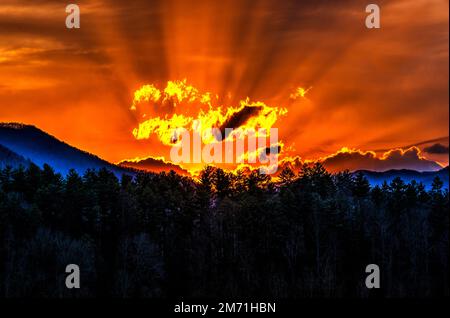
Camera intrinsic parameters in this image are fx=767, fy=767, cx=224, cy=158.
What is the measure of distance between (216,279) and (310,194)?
14.5 m

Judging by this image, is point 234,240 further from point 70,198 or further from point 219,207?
point 70,198

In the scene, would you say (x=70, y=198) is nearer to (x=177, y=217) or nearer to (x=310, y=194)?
(x=177, y=217)

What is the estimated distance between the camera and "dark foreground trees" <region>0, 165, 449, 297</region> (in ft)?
215

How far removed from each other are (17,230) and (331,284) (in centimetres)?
2850

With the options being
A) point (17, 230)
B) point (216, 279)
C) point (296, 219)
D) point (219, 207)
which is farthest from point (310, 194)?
point (17, 230)

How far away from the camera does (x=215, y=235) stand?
75.6 meters

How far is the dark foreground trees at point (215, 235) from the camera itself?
65.6 m

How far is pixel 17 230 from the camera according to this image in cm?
6562
